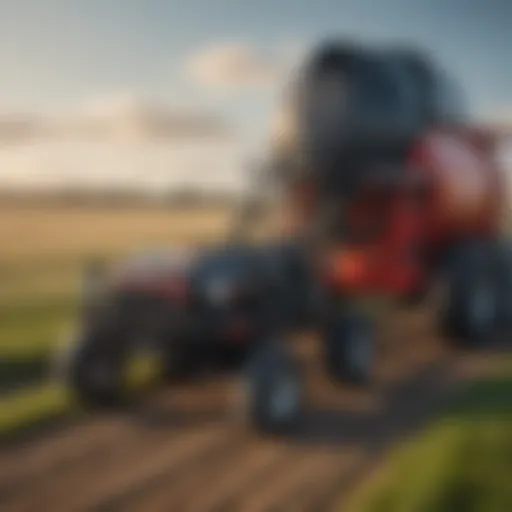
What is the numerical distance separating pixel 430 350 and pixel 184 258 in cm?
88

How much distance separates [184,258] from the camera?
105 inches

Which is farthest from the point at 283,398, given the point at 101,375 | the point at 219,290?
the point at 101,375

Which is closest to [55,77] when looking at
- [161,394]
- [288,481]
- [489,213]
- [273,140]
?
[273,140]

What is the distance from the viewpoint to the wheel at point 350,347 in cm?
295

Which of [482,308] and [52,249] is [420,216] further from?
[52,249]

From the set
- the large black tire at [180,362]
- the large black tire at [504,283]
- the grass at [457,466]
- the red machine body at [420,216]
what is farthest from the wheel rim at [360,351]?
the large black tire at [504,283]

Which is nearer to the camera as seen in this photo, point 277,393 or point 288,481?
point 288,481

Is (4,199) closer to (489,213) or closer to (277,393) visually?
(277,393)

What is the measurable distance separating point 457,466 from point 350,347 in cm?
44

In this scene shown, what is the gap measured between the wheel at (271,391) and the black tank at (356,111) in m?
0.47

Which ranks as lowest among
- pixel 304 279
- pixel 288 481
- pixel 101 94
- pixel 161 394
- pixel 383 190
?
pixel 288 481

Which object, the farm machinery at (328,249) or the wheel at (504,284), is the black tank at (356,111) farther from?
the wheel at (504,284)

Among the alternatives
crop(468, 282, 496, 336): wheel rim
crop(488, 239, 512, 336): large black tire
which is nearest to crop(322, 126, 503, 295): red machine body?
crop(488, 239, 512, 336): large black tire

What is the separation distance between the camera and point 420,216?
303 cm
